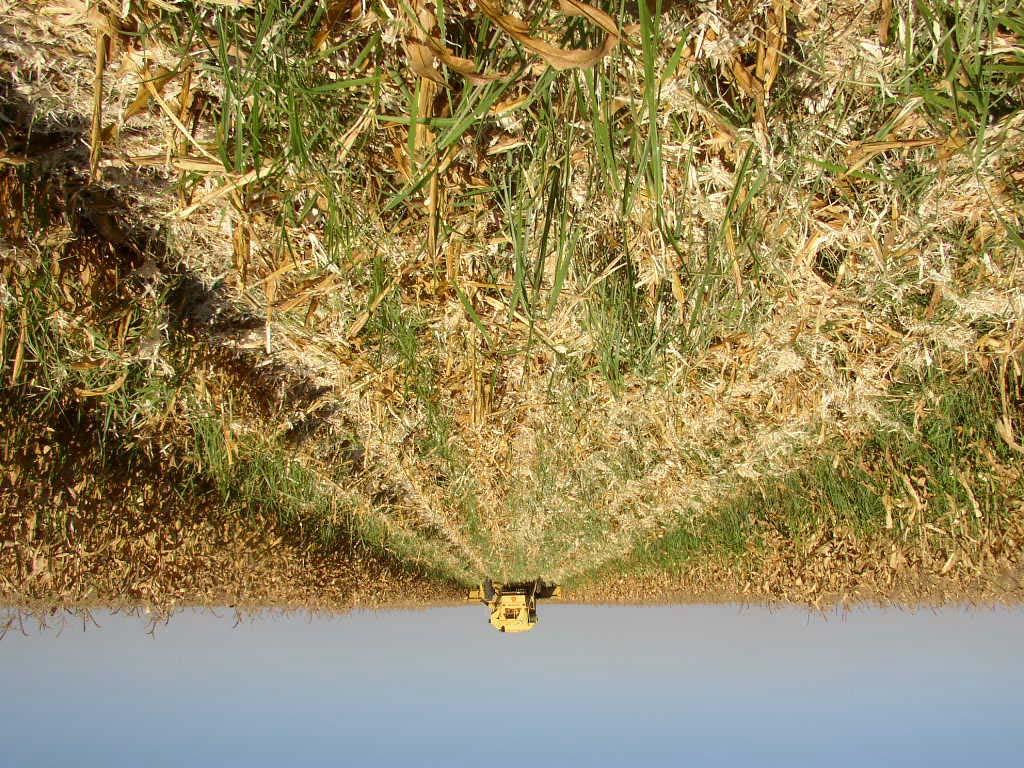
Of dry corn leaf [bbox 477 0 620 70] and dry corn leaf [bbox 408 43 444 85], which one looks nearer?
dry corn leaf [bbox 477 0 620 70]

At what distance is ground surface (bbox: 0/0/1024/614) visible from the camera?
81cm

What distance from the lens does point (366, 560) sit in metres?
3.56

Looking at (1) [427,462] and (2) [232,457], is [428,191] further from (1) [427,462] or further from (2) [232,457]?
(2) [232,457]

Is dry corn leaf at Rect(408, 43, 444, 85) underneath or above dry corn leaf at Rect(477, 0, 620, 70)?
above

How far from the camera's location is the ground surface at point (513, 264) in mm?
808

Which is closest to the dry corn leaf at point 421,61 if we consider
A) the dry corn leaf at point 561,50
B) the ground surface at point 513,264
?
the ground surface at point 513,264

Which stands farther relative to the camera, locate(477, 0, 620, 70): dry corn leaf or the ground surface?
the ground surface

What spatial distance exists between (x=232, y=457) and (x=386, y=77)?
1511 mm

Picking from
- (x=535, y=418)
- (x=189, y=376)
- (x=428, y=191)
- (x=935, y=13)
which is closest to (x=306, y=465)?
(x=189, y=376)

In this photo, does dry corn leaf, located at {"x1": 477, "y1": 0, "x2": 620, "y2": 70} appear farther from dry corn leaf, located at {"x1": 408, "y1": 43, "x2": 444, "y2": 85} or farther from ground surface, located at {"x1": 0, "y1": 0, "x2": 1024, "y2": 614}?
dry corn leaf, located at {"x1": 408, "y1": 43, "x2": 444, "y2": 85}

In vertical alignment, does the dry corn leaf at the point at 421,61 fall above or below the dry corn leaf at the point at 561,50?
above

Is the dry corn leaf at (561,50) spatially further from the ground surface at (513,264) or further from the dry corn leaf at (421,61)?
the dry corn leaf at (421,61)

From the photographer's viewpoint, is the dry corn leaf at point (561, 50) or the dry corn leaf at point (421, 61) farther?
the dry corn leaf at point (421, 61)

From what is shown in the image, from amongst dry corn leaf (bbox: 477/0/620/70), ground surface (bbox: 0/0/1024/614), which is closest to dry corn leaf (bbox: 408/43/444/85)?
ground surface (bbox: 0/0/1024/614)
